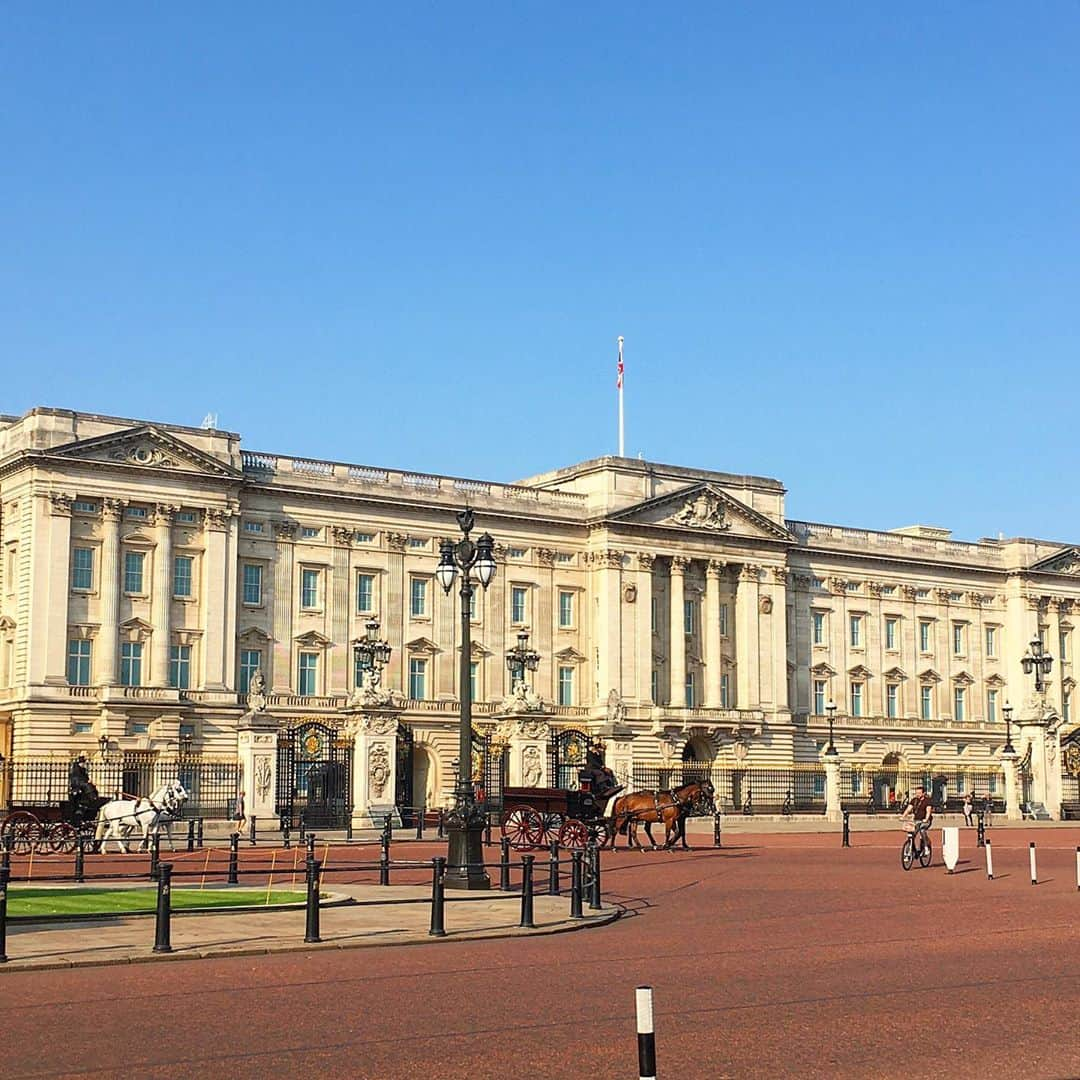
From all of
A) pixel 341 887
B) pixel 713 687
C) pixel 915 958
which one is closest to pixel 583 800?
pixel 341 887

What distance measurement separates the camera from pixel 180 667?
76.0 meters

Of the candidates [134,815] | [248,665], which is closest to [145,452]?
[248,665]

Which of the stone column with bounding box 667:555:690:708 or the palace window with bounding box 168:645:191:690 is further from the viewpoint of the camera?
the stone column with bounding box 667:555:690:708

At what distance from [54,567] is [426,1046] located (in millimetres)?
63038

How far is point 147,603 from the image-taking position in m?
75.4

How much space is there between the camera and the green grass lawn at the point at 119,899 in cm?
2411

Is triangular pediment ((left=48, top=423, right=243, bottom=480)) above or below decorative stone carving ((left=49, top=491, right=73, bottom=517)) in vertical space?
above

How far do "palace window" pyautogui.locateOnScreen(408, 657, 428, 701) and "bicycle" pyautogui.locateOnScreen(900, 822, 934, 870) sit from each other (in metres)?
47.6

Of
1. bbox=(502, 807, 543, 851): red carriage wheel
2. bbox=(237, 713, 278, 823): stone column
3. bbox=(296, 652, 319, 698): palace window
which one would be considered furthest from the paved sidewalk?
bbox=(296, 652, 319, 698): palace window

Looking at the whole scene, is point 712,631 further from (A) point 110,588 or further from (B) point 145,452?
(A) point 110,588

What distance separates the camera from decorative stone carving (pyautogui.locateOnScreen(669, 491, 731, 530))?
9181 centimetres

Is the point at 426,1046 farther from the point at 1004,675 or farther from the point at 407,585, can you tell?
the point at 1004,675

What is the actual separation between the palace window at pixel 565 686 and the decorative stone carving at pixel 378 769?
114 feet

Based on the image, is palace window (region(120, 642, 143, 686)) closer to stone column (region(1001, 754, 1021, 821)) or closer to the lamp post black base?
stone column (region(1001, 754, 1021, 821))
